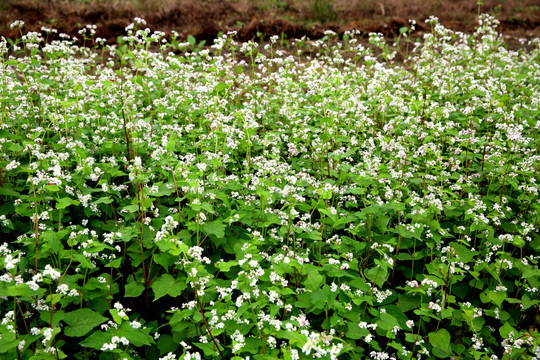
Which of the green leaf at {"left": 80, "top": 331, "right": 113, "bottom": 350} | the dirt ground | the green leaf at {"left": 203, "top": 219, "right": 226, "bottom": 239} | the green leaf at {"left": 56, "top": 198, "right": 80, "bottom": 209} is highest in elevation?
the dirt ground

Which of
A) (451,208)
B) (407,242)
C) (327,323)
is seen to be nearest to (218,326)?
(327,323)

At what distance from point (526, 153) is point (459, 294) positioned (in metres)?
2.13

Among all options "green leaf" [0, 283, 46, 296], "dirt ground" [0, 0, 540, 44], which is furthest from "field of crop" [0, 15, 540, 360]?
"dirt ground" [0, 0, 540, 44]

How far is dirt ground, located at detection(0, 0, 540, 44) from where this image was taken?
14234mm

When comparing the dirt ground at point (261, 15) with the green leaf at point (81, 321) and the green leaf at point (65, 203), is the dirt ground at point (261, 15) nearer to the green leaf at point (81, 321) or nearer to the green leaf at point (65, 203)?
the green leaf at point (65, 203)

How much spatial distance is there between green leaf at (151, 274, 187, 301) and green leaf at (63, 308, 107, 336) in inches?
15.6

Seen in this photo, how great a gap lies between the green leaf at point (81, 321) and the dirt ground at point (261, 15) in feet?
39.7

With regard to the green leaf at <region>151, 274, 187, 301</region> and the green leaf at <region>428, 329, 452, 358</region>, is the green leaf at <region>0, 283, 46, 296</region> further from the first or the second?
the green leaf at <region>428, 329, 452, 358</region>

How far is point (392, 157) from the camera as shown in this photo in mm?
4762

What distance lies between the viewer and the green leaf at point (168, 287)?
3.05 m

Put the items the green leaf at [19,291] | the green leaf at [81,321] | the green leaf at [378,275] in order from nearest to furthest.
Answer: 1. the green leaf at [19,291]
2. the green leaf at [81,321]
3. the green leaf at [378,275]

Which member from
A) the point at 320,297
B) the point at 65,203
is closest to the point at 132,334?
the point at 65,203

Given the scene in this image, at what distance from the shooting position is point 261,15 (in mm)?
16281

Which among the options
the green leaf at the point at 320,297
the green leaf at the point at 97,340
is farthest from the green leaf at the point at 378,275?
the green leaf at the point at 97,340
